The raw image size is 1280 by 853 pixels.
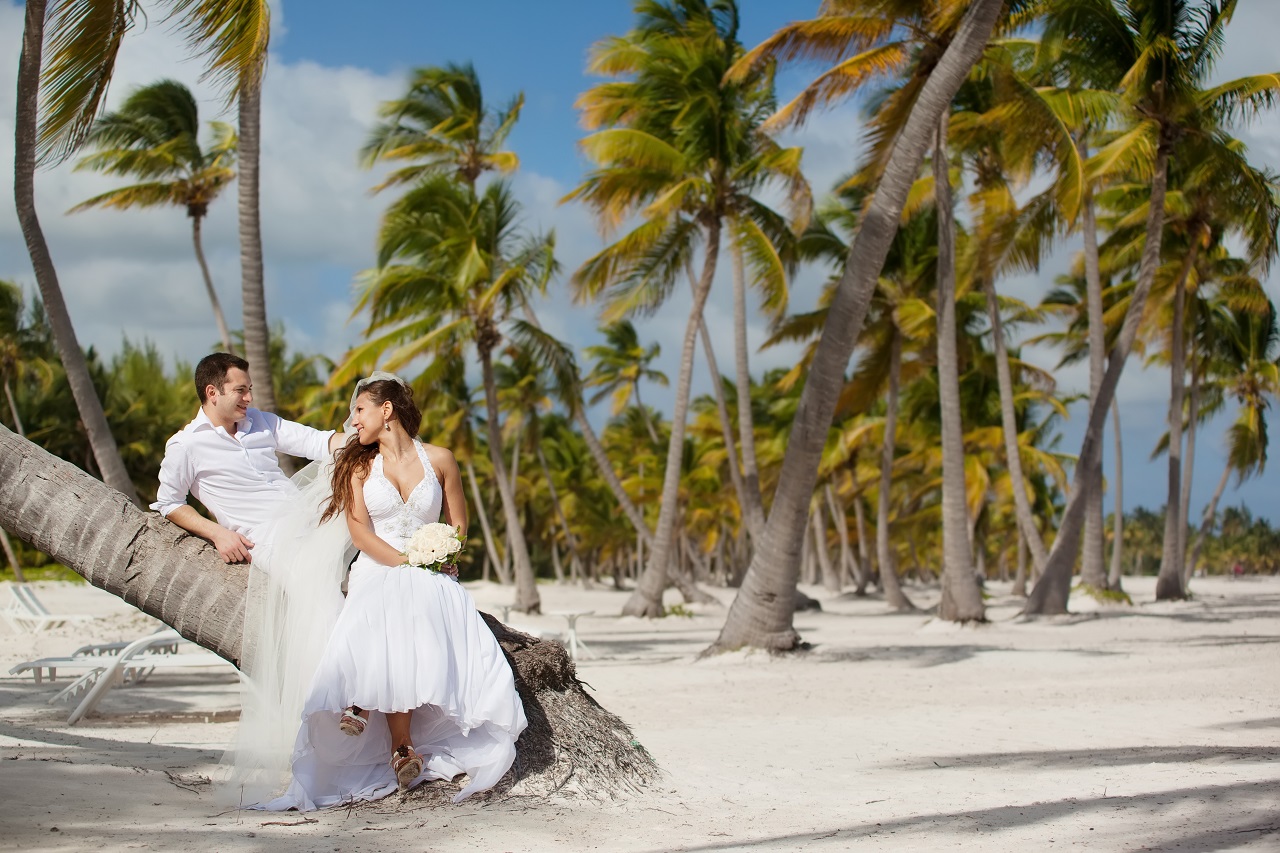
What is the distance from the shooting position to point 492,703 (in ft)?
15.5

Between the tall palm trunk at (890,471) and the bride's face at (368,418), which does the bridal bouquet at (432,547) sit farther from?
the tall palm trunk at (890,471)

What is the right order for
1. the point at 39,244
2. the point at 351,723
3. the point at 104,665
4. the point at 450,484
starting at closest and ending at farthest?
the point at 351,723, the point at 450,484, the point at 104,665, the point at 39,244

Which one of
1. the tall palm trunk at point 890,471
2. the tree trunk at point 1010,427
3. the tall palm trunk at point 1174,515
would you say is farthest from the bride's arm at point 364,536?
the tall palm trunk at point 1174,515

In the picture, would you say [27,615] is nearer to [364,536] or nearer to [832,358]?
[832,358]

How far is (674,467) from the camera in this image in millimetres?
21312

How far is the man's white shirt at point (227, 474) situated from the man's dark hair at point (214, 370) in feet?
0.44

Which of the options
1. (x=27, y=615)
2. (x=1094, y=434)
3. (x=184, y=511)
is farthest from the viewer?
(x=1094, y=434)

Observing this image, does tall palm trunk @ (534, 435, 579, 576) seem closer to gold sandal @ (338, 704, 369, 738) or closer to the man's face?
the man's face

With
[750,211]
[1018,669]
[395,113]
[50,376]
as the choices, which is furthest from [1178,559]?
[50,376]

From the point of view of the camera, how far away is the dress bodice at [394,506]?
4.98 m

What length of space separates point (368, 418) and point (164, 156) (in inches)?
751

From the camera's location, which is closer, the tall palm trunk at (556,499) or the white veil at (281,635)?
the white veil at (281,635)

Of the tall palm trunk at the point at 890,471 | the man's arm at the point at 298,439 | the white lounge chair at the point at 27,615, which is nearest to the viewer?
the man's arm at the point at 298,439

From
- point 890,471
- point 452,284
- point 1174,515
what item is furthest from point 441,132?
point 1174,515
